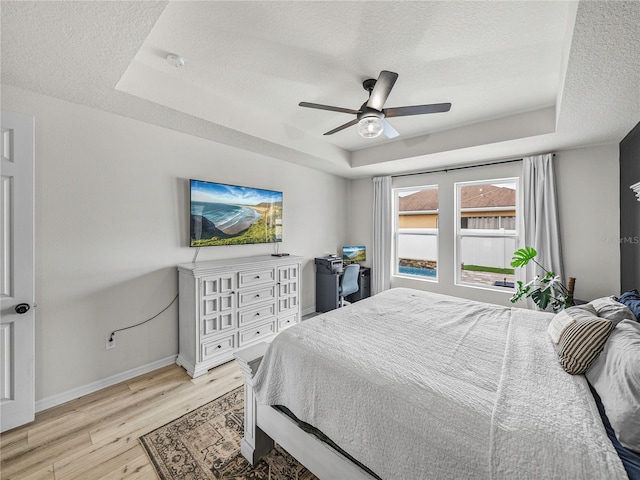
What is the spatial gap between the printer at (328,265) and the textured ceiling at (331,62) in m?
1.99

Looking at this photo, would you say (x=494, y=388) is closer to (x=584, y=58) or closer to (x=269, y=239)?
(x=584, y=58)

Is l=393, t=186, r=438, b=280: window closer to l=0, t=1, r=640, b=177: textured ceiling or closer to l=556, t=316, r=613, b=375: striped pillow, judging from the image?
l=0, t=1, r=640, b=177: textured ceiling

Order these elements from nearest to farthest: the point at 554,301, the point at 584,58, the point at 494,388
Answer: the point at 494,388
the point at 584,58
the point at 554,301

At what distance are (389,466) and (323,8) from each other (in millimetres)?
2349

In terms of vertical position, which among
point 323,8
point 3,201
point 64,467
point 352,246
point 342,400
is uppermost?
point 323,8

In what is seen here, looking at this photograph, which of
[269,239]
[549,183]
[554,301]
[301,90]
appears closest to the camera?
[301,90]

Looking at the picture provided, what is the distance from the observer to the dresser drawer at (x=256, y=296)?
299cm

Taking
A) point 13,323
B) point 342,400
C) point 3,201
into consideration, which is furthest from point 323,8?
point 13,323

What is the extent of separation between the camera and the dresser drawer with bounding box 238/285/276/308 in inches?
118

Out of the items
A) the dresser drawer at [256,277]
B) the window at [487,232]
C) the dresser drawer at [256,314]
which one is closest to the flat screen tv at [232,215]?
the dresser drawer at [256,277]

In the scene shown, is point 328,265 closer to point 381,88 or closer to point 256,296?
point 256,296

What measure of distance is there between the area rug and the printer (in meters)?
2.45

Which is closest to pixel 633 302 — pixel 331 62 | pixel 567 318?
pixel 567 318

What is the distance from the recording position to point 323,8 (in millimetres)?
1573
